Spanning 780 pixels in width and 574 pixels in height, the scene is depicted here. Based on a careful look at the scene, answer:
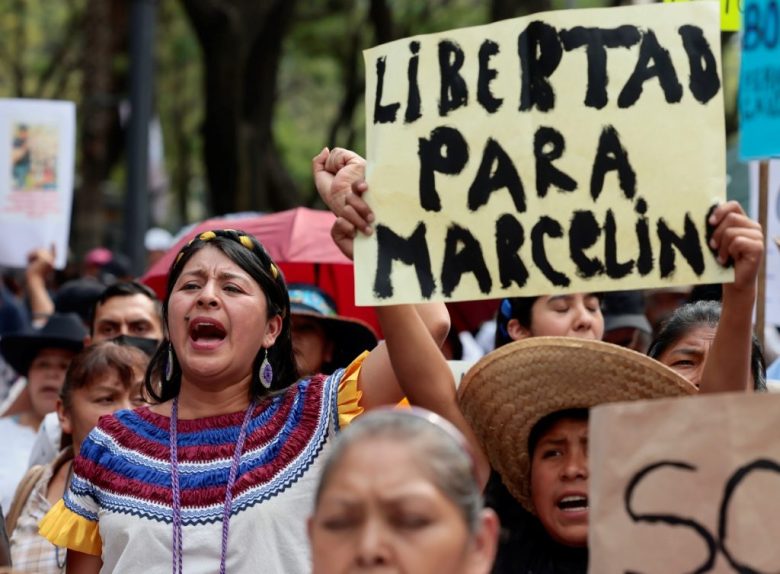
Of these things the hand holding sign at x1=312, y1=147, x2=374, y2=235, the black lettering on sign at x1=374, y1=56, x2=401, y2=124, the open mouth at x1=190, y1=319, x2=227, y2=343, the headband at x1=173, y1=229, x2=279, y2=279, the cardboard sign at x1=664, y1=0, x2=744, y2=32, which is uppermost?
the cardboard sign at x1=664, y1=0, x2=744, y2=32

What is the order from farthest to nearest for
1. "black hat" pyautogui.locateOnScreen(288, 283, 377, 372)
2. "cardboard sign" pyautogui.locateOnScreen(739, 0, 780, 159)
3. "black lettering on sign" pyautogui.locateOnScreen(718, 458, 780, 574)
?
1. "black hat" pyautogui.locateOnScreen(288, 283, 377, 372)
2. "cardboard sign" pyautogui.locateOnScreen(739, 0, 780, 159)
3. "black lettering on sign" pyautogui.locateOnScreen(718, 458, 780, 574)

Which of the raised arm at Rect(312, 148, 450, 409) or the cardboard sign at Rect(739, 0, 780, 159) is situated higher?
the cardboard sign at Rect(739, 0, 780, 159)

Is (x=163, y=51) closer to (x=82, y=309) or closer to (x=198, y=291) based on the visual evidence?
(x=82, y=309)

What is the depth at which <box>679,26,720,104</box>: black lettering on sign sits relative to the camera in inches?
131

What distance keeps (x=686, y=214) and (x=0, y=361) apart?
6.12 m

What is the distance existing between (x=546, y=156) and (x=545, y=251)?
0.21 m

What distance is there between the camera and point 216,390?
13.0 ft

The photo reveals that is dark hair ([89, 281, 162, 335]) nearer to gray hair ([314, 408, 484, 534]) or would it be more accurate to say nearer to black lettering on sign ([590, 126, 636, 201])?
black lettering on sign ([590, 126, 636, 201])

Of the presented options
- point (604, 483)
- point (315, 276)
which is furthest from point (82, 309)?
point (604, 483)

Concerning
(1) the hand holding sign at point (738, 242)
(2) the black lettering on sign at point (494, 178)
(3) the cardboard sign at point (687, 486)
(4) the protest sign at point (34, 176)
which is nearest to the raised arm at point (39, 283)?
(4) the protest sign at point (34, 176)

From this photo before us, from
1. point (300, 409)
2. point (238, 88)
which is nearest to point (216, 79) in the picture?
point (238, 88)

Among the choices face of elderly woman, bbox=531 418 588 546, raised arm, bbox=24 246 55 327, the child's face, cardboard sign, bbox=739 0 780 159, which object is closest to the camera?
face of elderly woman, bbox=531 418 588 546

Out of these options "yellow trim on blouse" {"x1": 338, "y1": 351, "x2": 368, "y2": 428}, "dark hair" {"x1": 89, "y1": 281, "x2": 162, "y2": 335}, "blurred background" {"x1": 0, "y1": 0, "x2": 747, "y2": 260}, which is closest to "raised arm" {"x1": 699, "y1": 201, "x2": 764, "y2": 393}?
"yellow trim on blouse" {"x1": 338, "y1": 351, "x2": 368, "y2": 428}

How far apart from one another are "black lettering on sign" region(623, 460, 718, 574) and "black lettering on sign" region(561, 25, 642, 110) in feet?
3.04
